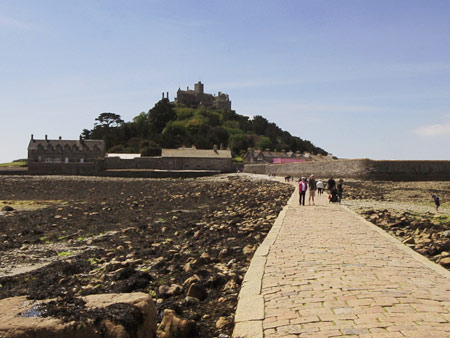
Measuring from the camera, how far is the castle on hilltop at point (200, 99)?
446 ft

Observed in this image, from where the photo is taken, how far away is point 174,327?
4.59m

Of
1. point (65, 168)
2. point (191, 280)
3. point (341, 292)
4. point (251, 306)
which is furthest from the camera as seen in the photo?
point (65, 168)

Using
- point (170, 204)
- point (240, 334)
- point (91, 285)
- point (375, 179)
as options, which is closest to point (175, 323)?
point (240, 334)

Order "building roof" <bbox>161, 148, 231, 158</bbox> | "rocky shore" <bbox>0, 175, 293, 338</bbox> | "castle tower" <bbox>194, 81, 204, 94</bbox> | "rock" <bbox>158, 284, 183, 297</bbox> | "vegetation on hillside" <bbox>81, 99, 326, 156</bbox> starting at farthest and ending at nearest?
"castle tower" <bbox>194, 81, 204, 94</bbox>
"vegetation on hillside" <bbox>81, 99, 326, 156</bbox>
"building roof" <bbox>161, 148, 231, 158</bbox>
"rock" <bbox>158, 284, 183, 297</bbox>
"rocky shore" <bbox>0, 175, 293, 338</bbox>

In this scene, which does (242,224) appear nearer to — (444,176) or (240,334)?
(240,334)

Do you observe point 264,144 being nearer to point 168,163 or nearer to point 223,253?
point 168,163

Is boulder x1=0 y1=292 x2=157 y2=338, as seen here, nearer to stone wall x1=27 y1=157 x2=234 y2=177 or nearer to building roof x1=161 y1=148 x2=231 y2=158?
stone wall x1=27 y1=157 x2=234 y2=177

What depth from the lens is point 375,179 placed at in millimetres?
37188

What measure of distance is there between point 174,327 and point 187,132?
314ft

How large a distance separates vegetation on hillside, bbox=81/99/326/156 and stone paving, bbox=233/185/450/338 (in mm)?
70359

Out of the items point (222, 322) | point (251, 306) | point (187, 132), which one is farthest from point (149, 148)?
point (251, 306)

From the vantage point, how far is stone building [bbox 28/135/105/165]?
239 feet

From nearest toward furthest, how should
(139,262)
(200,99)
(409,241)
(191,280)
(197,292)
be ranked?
(197,292)
(191,280)
(139,262)
(409,241)
(200,99)

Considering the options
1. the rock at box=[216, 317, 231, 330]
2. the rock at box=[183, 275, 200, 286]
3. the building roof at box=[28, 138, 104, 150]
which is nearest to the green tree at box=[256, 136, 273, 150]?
the building roof at box=[28, 138, 104, 150]
